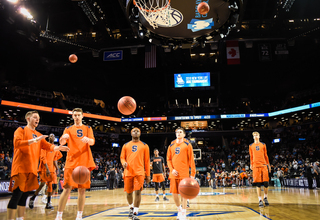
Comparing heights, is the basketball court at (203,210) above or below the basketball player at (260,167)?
below

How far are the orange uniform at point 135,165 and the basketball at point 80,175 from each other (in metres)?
1.25

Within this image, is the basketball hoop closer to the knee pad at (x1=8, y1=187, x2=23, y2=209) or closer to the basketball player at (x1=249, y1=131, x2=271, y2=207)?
the basketball player at (x1=249, y1=131, x2=271, y2=207)

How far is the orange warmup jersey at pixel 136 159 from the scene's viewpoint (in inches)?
195

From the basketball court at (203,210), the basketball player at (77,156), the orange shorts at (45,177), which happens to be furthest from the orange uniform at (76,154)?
the orange shorts at (45,177)

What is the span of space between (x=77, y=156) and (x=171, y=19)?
21.3 ft

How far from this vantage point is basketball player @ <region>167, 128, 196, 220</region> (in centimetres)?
Answer: 486

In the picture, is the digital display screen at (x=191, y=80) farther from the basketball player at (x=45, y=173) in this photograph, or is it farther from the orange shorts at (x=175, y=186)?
the orange shorts at (x=175, y=186)

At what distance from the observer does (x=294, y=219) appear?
14.9ft

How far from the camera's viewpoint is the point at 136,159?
5066 mm

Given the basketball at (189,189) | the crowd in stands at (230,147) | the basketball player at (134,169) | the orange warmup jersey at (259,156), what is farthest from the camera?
the crowd in stands at (230,147)

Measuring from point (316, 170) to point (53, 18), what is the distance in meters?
24.0

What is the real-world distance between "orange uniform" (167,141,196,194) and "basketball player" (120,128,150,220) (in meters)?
0.56

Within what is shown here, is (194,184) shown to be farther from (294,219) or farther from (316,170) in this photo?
(316,170)

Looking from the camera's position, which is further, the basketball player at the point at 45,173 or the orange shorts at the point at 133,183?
the basketball player at the point at 45,173
